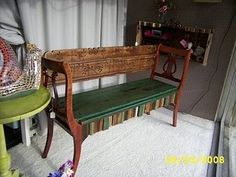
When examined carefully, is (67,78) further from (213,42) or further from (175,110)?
(213,42)

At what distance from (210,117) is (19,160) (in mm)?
1948

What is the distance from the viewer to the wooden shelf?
210 cm

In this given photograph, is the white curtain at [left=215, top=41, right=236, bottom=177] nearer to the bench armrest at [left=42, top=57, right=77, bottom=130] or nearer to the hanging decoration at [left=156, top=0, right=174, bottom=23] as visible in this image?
the hanging decoration at [left=156, top=0, right=174, bottom=23]

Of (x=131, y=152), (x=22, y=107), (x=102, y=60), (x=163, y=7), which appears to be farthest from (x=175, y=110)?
(x=22, y=107)

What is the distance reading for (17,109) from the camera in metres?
0.92

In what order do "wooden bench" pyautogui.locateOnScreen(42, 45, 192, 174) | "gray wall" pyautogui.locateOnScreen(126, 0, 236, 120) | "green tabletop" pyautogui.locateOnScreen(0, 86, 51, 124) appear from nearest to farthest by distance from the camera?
"green tabletop" pyautogui.locateOnScreen(0, 86, 51, 124), "wooden bench" pyautogui.locateOnScreen(42, 45, 192, 174), "gray wall" pyautogui.locateOnScreen(126, 0, 236, 120)

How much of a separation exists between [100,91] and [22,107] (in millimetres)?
908

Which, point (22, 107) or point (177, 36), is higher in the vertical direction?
point (177, 36)

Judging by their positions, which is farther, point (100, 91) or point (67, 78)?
point (100, 91)

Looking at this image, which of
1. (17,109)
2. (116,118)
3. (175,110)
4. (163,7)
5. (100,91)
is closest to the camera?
(17,109)

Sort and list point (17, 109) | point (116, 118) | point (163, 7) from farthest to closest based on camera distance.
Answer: point (163, 7) → point (116, 118) → point (17, 109)
